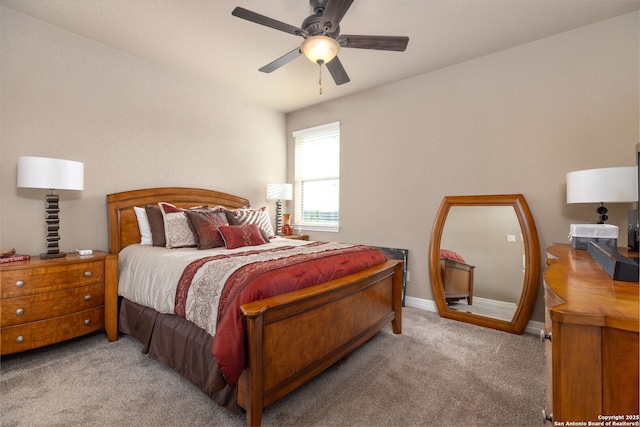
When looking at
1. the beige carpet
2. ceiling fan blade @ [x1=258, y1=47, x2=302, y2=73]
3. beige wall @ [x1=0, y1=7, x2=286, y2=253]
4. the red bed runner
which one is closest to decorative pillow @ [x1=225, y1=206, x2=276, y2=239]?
beige wall @ [x1=0, y1=7, x2=286, y2=253]

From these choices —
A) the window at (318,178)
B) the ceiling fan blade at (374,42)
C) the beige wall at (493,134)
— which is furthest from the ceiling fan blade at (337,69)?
the window at (318,178)

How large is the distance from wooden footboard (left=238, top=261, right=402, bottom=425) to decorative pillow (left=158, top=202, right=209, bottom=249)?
164cm

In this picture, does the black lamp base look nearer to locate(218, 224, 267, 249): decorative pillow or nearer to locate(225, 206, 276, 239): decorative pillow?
locate(218, 224, 267, 249): decorative pillow

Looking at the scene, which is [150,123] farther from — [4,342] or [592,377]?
[592,377]

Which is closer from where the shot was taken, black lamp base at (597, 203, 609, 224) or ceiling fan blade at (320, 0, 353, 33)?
ceiling fan blade at (320, 0, 353, 33)

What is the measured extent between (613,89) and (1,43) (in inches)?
201

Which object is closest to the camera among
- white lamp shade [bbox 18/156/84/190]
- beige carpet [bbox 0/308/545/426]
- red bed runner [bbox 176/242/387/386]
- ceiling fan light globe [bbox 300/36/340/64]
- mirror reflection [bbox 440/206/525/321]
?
red bed runner [bbox 176/242/387/386]

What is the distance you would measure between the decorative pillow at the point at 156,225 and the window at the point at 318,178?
2189 millimetres

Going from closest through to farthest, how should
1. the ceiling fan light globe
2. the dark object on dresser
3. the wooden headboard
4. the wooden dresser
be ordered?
the wooden dresser → the dark object on dresser → the ceiling fan light globe → the wooden headboard

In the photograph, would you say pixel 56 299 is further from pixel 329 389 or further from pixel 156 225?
pixel 329 389

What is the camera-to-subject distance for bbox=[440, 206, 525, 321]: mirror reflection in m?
2.80

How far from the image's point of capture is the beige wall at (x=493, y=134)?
245 centimetres

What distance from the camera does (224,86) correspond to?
3805 millimetres

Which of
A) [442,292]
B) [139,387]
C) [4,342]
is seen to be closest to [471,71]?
[442,292]
